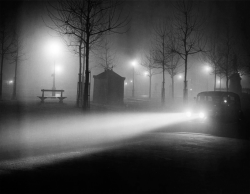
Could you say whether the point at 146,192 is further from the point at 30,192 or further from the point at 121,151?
the point at 121,151

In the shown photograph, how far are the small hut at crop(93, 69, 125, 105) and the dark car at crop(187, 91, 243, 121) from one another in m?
11.0

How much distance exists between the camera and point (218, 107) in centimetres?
1180

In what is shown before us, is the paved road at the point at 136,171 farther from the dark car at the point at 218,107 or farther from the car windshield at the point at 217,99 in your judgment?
the car windshield at the point at 217,99

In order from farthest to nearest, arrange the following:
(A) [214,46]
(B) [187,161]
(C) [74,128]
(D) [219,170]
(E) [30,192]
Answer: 1. (A) [214,46]
2. (C) [74,128]
3. (B) [187,161]
4. (D) [219,170]
5. (E) [30,192]

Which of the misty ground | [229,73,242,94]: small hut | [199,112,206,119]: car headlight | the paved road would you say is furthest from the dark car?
[229,73,242,94]: small hut

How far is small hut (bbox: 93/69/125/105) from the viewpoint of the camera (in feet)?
72.5

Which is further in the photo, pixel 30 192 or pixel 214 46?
pixel 214 46

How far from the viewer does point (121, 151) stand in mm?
6277

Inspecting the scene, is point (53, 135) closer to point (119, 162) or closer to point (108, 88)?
point (119, 162)

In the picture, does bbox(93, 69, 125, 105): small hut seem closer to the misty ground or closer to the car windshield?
the car windshield

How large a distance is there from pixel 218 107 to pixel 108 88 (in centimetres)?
1233

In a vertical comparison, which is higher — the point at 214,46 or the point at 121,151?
the point at 214,46

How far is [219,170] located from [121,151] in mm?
2582

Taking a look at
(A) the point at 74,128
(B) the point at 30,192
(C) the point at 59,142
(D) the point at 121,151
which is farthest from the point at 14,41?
(B) the point at 30,192
